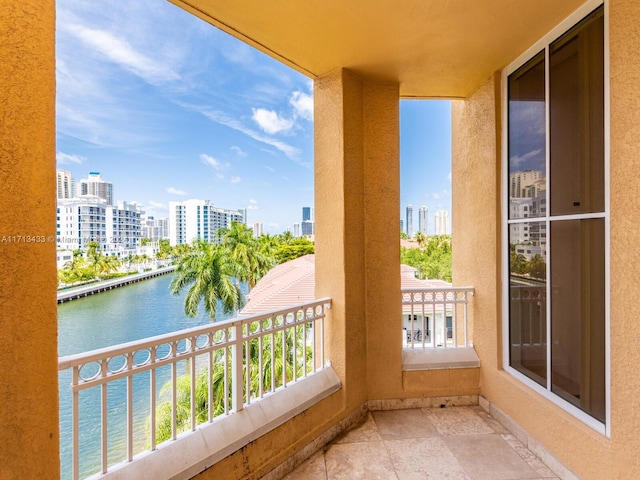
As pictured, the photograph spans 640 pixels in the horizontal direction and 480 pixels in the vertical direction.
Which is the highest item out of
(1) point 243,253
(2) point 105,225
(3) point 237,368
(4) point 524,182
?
(2) point 105,225

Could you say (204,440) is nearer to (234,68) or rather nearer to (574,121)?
(574,121)

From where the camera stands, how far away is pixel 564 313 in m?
2.26

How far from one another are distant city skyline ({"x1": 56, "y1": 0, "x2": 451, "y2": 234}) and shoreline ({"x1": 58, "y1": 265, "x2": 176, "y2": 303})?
8.23 meters

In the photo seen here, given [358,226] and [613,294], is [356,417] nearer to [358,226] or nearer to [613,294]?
[358,226]

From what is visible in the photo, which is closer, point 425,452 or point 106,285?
point 425,452

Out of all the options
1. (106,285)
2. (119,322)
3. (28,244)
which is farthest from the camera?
(119,322)

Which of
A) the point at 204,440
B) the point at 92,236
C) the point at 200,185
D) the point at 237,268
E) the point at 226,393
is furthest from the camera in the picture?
the point at 200,185

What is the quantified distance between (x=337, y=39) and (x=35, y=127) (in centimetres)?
198

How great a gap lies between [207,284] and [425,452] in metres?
17.2

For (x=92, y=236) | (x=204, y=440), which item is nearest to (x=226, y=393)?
(x=204, y=440)

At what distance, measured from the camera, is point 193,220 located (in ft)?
79.9

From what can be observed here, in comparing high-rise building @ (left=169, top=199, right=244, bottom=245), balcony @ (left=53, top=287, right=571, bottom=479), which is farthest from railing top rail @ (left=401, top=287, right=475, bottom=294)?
high-rise building @ (left=169, top=199, right=244, bottom=245)

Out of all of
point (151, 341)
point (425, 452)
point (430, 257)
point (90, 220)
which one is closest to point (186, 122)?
point (90, 220)

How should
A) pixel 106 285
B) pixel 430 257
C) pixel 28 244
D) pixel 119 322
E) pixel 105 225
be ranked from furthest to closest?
pixel 119 322 → pixel 106 285 → pixel 105 225 → pixel 430 257 → pixel 28 244
